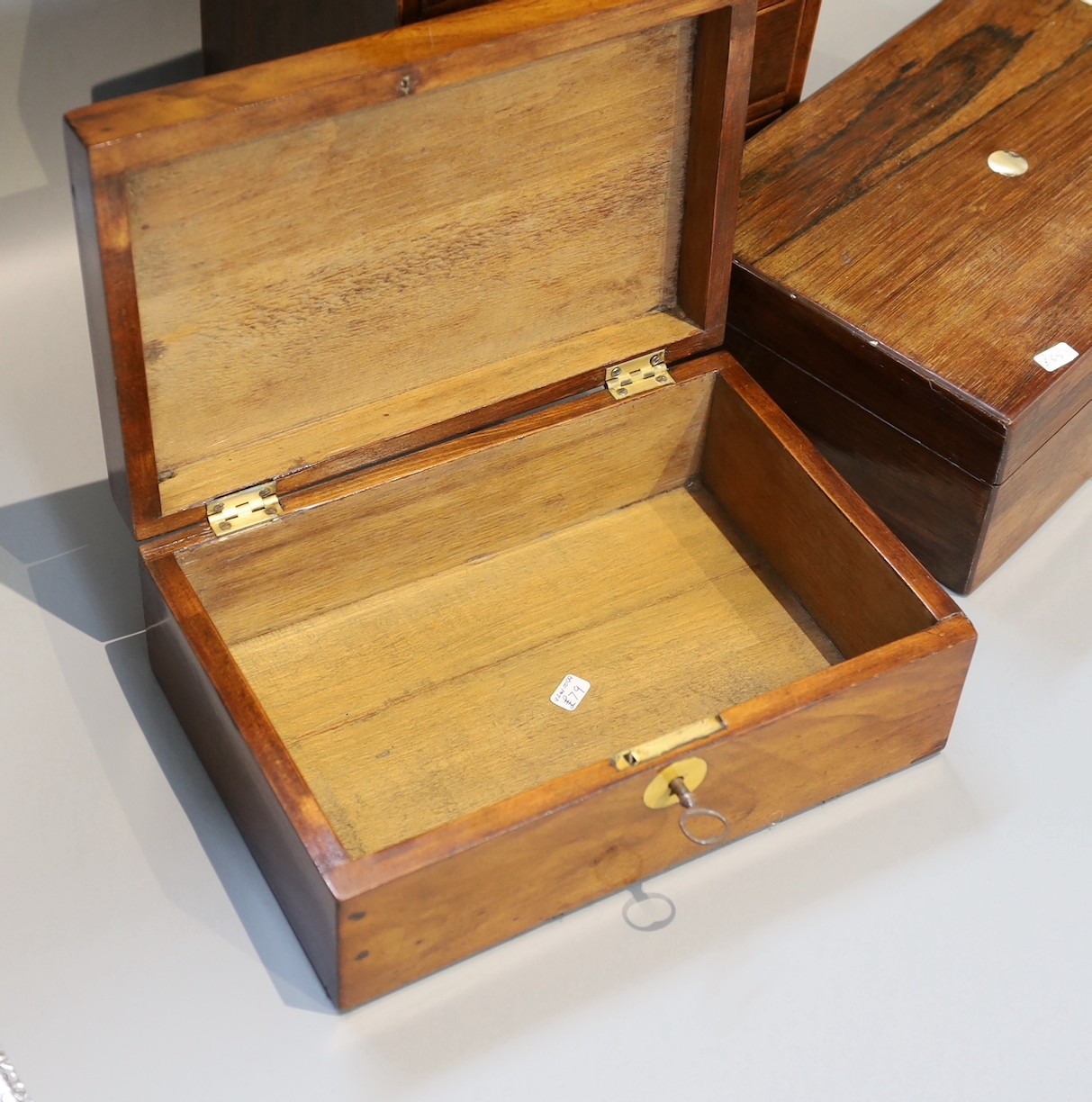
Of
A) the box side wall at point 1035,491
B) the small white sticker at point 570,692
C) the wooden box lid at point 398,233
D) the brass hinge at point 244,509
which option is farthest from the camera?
the box side wall at point 1035,491

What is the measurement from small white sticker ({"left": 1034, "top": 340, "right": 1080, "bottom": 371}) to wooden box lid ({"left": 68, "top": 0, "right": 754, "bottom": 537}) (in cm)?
33

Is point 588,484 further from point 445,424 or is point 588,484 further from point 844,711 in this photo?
point 844,711

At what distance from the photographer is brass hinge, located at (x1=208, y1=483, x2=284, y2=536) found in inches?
61.5

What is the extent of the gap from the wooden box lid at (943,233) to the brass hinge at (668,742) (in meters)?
0.47

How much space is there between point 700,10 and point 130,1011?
1004 millimetres

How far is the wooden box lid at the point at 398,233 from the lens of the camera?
53.7 inches

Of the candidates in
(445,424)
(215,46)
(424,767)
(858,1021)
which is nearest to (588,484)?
(445,424)

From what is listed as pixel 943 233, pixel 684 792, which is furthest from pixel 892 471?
pixel 684 792

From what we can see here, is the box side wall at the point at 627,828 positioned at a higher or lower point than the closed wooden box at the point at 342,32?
lower

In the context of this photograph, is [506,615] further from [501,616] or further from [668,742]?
[668,742]

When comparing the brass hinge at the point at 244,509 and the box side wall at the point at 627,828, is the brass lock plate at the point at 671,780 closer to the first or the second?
the box side wall at the point at 627,828

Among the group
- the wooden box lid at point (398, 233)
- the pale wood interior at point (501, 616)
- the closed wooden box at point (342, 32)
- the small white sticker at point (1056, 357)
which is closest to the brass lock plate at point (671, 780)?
the pale wood interior at point (501, 616)

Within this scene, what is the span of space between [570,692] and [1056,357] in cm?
60

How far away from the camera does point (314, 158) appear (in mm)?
1436
